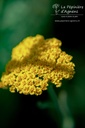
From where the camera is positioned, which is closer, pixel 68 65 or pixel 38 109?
pixel 68 65

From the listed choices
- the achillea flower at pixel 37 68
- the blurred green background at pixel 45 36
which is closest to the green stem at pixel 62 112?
the blurred green background at pixel 45 36

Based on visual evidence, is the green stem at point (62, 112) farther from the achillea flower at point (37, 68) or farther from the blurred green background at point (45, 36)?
the achillea flower at point (37, 68)

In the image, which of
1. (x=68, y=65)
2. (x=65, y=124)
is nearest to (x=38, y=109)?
(x=65, y=124)

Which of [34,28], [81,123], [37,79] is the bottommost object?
[81,123]

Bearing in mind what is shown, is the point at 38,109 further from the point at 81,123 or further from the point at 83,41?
the point at 83,41

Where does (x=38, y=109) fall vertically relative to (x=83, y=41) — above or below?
below
